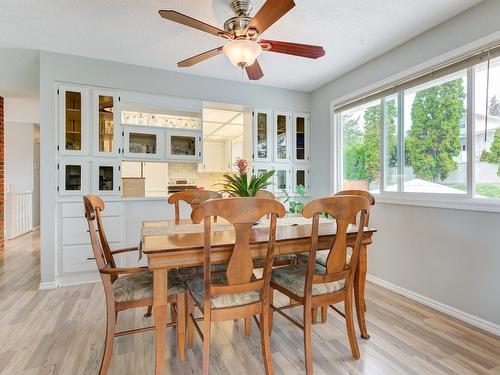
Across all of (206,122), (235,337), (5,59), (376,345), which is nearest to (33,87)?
(5,59)

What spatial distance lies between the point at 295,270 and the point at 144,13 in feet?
7.90

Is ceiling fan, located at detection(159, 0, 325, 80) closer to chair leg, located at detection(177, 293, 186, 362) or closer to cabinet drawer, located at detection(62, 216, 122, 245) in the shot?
chair leg, located at detection(177, 293, 186, 362)

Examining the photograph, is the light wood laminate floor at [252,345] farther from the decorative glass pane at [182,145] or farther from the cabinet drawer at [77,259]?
the decorative glass pane at [182,145]

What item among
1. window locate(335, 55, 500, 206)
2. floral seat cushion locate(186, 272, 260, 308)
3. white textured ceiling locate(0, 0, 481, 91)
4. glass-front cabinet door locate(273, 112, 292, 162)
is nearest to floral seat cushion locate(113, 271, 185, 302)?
floral seat cushion locate(186, 272, 260, 308)

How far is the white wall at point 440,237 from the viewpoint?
2.14 metres

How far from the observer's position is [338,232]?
1.60 metres

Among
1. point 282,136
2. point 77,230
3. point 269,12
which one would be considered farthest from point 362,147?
point 77,230

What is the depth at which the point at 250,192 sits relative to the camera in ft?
6.67

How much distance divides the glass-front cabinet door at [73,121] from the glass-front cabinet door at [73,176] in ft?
0.37

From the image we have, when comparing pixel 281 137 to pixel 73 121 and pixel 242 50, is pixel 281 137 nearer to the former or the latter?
pixel 242 50

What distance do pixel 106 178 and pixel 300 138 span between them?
111 inches

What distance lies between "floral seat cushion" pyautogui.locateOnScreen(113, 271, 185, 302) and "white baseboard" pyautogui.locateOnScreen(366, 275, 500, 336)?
7.37 feet

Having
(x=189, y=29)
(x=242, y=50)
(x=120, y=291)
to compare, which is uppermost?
(x=189, y=29)

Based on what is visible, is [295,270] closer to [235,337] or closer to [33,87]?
[235,337]
